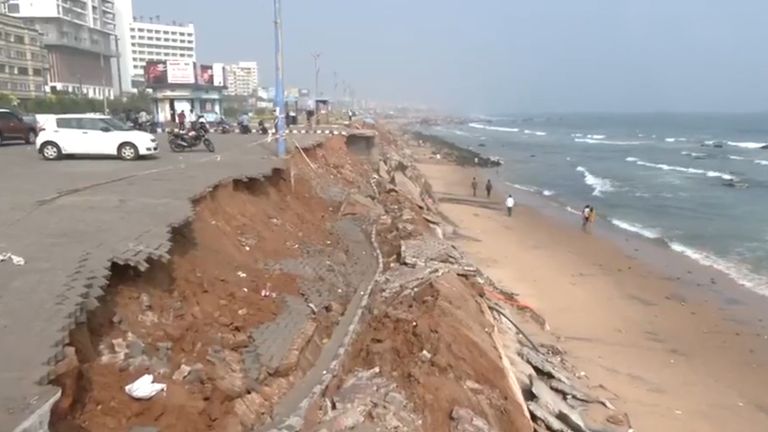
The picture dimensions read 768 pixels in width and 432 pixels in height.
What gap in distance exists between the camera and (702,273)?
2386 cm

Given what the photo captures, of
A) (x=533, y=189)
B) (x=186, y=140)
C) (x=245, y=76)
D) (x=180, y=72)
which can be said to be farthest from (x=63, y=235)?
(x=245, y=76)

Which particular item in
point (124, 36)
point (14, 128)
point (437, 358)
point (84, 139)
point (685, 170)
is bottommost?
point (685, 170)

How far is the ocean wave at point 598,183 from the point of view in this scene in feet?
148

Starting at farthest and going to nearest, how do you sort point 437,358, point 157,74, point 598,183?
point 157,74, point 598,183, point 437,358

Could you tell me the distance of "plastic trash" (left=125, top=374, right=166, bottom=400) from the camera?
600cm

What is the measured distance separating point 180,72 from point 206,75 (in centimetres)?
414

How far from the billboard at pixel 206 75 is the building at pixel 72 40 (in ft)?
139

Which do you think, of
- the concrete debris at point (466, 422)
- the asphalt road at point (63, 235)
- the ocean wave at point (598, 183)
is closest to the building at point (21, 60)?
the ocean wave at point (598, 183)

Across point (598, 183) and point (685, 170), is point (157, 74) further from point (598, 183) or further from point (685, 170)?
point (685, 170)

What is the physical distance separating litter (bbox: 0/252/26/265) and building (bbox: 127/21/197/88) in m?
146

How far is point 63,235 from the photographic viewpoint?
353 inches

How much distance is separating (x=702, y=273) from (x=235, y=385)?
21.9 meters

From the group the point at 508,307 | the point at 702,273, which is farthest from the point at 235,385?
the point at 702,273

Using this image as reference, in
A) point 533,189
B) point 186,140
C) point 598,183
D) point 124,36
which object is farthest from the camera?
point 124,36
